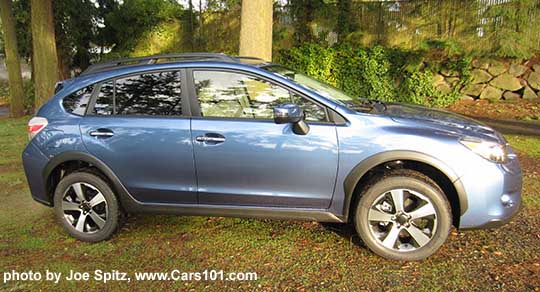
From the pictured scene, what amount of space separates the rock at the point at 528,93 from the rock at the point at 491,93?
1.89 ft

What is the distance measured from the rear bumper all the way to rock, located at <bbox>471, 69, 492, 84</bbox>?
34.6 ft

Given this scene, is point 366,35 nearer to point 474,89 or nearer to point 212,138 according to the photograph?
point 474,89

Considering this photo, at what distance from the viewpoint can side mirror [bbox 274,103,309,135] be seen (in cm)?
297

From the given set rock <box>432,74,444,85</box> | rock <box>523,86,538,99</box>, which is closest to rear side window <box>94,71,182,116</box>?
rock <box>432,74,444,85</box>

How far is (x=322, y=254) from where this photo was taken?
10.8ft

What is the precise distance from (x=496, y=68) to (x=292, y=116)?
970cm

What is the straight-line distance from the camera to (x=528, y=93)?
10.3 m

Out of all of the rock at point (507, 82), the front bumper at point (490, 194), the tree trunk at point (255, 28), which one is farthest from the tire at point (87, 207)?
the rock at point (507, 82)

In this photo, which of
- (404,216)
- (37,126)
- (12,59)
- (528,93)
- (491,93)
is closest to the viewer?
(404,216)

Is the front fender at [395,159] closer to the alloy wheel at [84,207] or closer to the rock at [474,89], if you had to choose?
the alloy wheel at [84,207]

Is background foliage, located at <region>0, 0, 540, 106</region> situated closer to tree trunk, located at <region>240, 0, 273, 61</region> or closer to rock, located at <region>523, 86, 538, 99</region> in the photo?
rock, located at <region>523, 86, 538, 99</region>

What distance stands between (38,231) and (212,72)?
244cm

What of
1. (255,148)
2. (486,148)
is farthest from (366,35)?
(255,148)

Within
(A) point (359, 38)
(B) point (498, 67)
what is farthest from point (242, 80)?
(B) point (498, 67)
